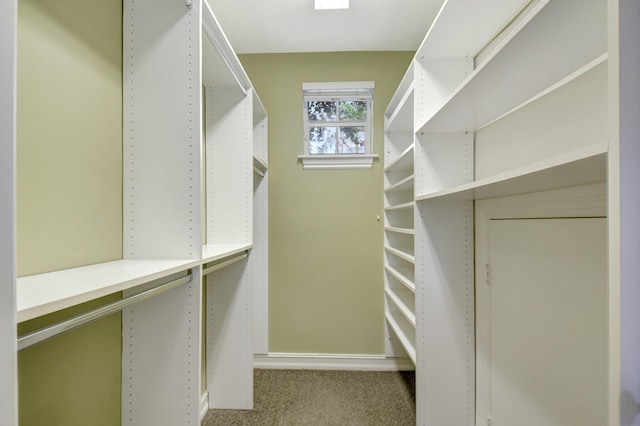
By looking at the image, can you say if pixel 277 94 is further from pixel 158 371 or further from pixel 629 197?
pixel 629 197

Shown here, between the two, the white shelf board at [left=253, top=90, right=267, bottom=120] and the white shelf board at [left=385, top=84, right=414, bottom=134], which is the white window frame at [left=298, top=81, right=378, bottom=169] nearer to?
the white shelf board at [left=385, top=84, right=414, bottom=134]

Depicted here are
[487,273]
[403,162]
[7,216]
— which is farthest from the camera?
[403,162]

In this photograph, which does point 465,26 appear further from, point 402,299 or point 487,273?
point 402,299

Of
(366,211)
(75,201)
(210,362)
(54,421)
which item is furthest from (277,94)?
(54,421)

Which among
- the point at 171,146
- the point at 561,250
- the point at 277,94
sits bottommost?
the point at 561,250

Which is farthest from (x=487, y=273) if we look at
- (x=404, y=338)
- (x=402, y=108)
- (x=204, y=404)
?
(x=204, y=404)

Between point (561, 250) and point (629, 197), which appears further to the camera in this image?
Answer: point (561, 250)

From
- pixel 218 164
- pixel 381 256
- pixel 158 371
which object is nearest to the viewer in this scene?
pixel 158 371

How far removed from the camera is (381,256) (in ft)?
8.01

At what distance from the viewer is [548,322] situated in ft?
3.67

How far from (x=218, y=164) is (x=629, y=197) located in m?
1.77

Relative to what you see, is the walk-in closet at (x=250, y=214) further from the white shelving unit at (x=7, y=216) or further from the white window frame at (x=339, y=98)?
the white window frame at (x=339, y=98)

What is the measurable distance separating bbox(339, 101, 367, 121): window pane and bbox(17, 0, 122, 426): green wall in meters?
1.78

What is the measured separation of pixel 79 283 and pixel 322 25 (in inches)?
85.4
